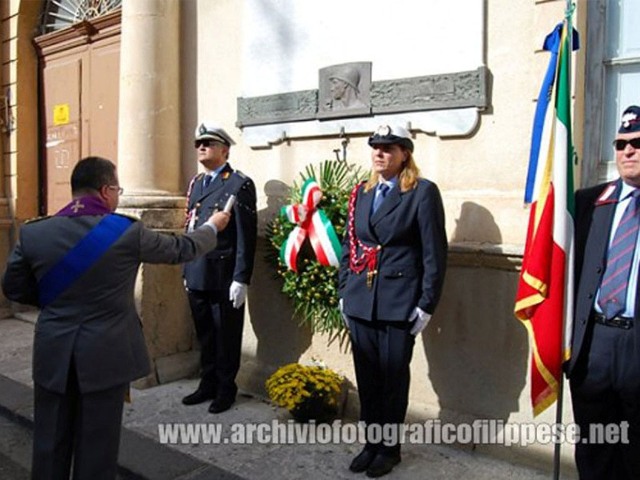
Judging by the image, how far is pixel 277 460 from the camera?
3627mm

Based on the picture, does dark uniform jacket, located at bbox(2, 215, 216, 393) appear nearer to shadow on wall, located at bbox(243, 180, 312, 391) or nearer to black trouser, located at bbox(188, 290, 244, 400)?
black trouser, located at bbox(188, 290, 244, 400)

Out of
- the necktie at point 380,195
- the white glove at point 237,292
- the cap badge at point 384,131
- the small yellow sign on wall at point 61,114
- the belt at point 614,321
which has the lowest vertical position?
the white glove at point 237,292

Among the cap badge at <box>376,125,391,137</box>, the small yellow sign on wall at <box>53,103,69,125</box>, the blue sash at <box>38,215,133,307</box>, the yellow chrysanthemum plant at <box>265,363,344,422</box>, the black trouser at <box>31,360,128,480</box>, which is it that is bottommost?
the yellow chrysanthemum plant at <box>265,363,344,422</box>

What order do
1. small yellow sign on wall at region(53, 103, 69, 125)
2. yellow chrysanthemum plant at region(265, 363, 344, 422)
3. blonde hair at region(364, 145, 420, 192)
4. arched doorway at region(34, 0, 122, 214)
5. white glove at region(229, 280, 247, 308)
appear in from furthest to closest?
small yellow sign on wall at region(53, 103, 69, 125) → arched doorway at region(34, 0, 122, 214) → white glove at region(229, 280, 247, 308) → yellow chrysanthemum plant at region(265, 363, 344, 422) → blonde hair at region(364, 145, 420, 192)

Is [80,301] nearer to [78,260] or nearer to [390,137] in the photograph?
[78,260]

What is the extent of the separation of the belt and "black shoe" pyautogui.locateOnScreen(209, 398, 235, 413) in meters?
2.69

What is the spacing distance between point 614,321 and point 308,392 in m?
2.05

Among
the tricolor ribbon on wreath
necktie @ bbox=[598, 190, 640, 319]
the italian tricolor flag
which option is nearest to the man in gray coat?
the tricolor ribbon on wreath

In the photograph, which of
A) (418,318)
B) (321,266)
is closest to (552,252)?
(418,318)

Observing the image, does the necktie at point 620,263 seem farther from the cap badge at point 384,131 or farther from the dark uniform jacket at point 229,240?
the dark uniform jacket at point 229,240

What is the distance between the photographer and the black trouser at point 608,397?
2455mm

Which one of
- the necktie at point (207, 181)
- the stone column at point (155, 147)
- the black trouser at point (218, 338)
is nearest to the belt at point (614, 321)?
the black trouser at point (218, 338)

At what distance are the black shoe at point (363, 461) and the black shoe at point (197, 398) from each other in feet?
4.90

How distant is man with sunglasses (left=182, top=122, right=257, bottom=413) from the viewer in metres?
4.30
